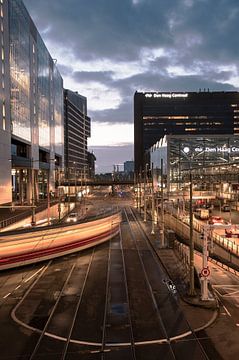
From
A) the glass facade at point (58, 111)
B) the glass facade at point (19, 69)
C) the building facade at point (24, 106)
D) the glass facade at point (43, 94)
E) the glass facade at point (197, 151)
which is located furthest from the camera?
the glass facade at point (58, 111)

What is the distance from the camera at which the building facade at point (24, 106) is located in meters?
59.5

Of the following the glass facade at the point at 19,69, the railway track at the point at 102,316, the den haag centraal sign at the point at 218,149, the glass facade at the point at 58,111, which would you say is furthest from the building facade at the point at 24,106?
the den haag centraal sign at the point at 218,149

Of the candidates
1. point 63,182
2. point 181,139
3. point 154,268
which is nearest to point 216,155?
point 181,139

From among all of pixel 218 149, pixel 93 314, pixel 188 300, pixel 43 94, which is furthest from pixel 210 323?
pixel 218 149

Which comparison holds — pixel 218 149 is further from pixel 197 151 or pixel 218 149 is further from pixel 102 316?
pixel 102 316

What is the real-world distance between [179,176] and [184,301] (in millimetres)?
83140

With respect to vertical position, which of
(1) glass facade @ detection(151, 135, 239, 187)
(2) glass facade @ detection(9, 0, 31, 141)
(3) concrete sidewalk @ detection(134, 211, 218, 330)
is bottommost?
(3) concrete sidewalk @ detection(134, 211, 218, 330)

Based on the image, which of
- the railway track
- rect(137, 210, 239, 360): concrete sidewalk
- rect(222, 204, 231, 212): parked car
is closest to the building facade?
the railway track

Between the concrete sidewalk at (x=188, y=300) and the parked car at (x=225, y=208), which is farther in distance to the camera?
the parked car at (x=225, y=208)

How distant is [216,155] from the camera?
102 m

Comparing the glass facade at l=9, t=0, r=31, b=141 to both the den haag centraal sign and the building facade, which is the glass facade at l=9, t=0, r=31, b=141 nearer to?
the building facade

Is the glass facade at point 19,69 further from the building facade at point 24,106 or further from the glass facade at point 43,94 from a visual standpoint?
the glass facade at point 43,94

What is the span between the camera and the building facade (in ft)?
195

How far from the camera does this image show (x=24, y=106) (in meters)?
73.1
